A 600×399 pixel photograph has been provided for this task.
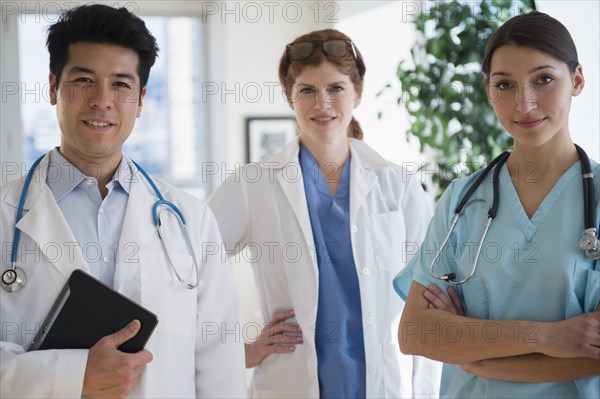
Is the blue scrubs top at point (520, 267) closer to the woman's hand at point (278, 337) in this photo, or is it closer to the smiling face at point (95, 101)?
the woman's hand at point (278, 337)

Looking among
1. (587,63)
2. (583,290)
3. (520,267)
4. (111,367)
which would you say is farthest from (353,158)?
(111,367)

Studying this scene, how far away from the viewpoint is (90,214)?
5.56 feet

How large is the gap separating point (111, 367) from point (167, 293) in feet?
0.74

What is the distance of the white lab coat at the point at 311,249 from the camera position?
213 centimetres

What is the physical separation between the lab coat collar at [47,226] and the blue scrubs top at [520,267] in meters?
0.80

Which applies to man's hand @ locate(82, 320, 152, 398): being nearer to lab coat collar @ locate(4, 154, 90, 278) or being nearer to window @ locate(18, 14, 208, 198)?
lab coat collar @ locate(4, 154, 90, 278)

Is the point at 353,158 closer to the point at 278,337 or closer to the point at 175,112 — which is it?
the point at 278,337

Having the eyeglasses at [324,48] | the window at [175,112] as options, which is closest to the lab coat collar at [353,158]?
the eyeglasses at [324,48]

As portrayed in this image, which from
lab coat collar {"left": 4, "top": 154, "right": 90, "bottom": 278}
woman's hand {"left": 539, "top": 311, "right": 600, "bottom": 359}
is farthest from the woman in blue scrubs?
lab coat collar {"left": 4, "top": 154, "right": 90, "bottom": 278}

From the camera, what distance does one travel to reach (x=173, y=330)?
1665mm

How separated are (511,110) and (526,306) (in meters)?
0.42

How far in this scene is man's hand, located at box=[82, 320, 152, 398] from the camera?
152cm

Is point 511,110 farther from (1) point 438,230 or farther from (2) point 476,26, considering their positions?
(2) point 476,26

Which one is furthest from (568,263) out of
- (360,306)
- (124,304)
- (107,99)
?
(107,99)
